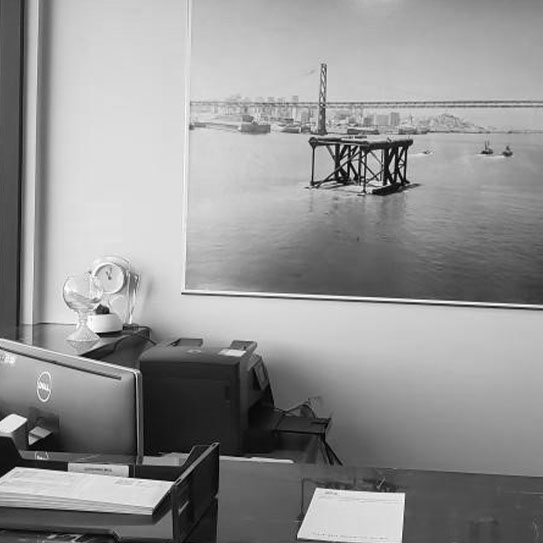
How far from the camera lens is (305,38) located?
10.3 feet

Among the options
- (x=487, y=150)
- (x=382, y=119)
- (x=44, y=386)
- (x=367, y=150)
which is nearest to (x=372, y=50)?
(x=382, y=119)

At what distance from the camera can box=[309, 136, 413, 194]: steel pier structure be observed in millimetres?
3146

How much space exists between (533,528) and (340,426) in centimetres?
172

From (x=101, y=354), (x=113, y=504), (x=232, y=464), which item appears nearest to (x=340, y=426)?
(x=101, y=354)

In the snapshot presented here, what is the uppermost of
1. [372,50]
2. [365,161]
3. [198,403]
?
[372,50]

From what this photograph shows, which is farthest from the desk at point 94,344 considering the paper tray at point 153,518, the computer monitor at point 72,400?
the paper tray at point 153,518

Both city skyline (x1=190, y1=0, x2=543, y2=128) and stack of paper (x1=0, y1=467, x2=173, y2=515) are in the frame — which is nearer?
stack of paper (x1=0, y1=467, x2=173, y2=515)

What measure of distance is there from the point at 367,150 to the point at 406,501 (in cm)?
177

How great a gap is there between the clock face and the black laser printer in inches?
19.9

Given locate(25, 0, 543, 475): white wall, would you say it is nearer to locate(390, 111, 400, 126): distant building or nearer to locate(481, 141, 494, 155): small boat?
locate(481, 141, 494, 155): small boat

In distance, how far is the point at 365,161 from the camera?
3166 millimetres

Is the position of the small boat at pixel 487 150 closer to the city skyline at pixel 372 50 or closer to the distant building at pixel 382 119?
the city skyline at pixel 372 50

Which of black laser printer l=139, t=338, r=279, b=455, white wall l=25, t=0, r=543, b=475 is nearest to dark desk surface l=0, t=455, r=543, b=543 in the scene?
black laser printer l=139, t=338, r=279, b=455

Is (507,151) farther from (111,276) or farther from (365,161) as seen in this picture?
(111,276)
